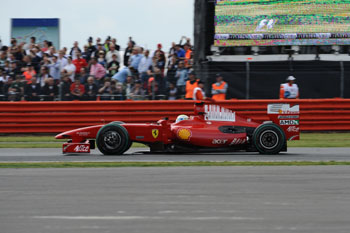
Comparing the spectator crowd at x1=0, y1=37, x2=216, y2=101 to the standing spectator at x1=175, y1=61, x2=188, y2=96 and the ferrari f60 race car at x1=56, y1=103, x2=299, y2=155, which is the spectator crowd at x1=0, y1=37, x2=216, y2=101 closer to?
the standing spectator at x1=175, y1=61, x2=188, y2=96

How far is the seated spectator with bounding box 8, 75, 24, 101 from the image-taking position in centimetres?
1616

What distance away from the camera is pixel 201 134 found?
10.6m

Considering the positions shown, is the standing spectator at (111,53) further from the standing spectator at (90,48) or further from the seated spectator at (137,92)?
the seated spectator at (137,92)

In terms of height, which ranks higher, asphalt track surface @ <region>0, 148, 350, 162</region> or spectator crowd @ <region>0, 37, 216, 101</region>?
spectator crowd @ <region>0, 37, 216, 101</region>

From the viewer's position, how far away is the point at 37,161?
10016 mm

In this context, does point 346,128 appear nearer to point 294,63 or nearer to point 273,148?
point 294,63

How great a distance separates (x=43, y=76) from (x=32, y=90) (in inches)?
18.9

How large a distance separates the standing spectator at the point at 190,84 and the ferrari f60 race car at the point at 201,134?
4.66 m

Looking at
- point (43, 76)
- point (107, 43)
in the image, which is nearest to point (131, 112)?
point (43, 76)

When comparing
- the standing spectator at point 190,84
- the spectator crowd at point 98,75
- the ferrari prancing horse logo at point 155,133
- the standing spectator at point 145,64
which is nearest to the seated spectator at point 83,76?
the spectator crowd at point 98,75

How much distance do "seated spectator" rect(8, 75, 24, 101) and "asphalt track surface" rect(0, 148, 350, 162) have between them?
4651 mm

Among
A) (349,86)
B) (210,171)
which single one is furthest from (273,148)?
(349,86)

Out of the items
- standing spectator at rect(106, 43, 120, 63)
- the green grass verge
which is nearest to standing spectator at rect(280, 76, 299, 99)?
standing spectator at rect(106, 43, 120, 63)

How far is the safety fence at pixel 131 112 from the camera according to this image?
1571 centimetres
